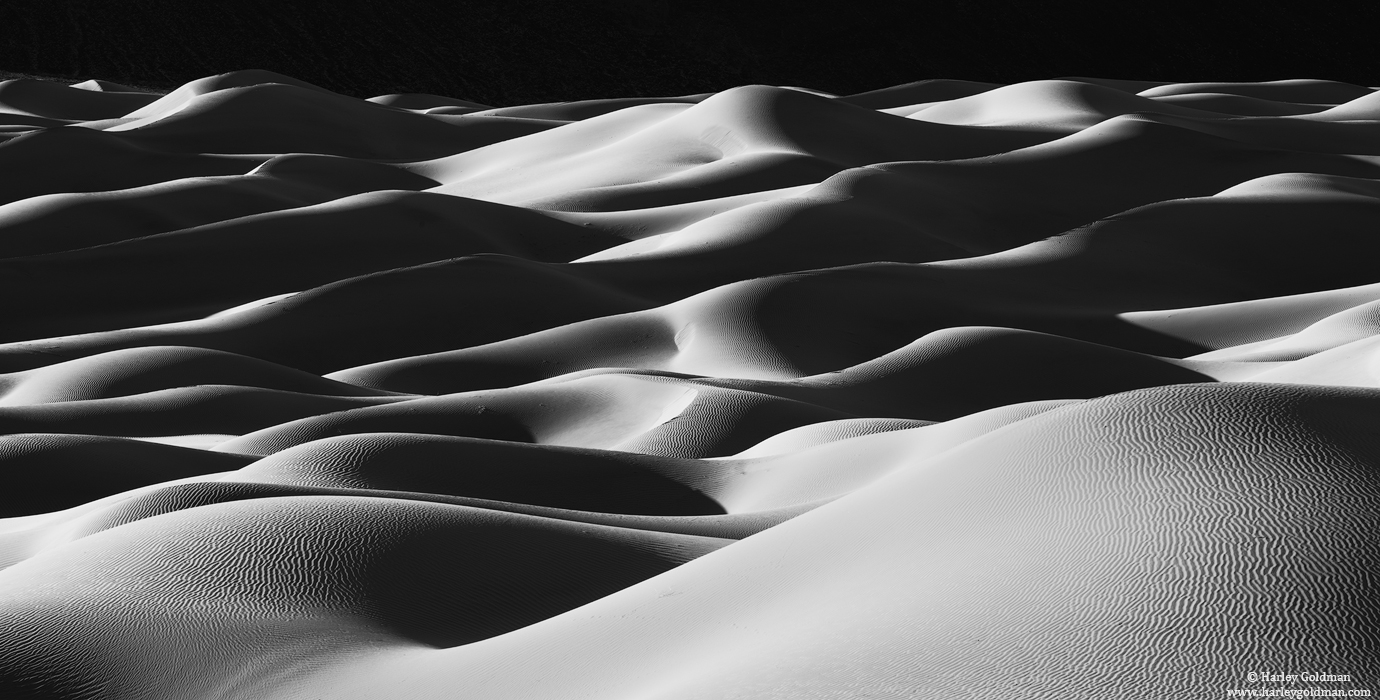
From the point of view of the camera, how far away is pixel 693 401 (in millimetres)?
5766

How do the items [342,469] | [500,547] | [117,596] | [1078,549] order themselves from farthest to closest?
[342,469], [500,547], [117,596], [1078,549]

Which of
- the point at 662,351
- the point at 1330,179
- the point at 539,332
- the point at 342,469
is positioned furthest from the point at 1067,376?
the point at 1330,179

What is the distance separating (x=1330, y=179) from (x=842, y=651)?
1065 centimetres

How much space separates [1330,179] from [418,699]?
35.0ft

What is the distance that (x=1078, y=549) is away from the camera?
79.2 inches

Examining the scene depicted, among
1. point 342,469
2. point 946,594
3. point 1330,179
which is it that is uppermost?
point 946,594

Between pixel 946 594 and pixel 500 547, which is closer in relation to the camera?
pixel 946 594

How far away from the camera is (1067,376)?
6543mm

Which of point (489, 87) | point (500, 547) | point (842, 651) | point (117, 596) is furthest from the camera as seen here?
point (489, 87)

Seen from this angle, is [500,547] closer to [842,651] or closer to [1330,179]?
[842,651]

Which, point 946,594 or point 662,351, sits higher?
point 946,594

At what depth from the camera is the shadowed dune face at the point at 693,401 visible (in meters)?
1.97

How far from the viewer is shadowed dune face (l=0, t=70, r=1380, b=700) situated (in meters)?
1.97

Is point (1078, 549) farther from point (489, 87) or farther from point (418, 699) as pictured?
point (489, 87)
